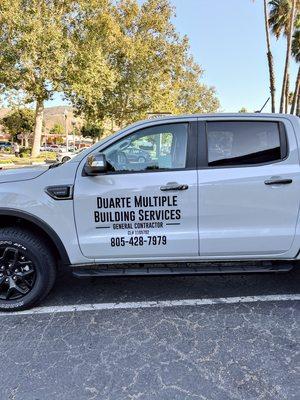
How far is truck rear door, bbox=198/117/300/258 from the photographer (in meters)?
3.49

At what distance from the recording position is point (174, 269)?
363cm

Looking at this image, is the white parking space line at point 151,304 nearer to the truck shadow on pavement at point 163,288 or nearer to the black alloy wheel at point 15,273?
the truck shadow on pavement at point 163,288

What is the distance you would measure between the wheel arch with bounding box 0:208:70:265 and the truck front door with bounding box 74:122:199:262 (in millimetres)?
199

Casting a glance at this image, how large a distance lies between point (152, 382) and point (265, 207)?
179cm

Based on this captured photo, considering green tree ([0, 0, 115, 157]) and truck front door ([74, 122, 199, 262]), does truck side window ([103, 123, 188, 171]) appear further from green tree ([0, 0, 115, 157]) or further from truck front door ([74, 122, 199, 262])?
green tree ([0, 0, 115, 157])

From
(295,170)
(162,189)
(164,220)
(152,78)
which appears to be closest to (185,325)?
(164,220)

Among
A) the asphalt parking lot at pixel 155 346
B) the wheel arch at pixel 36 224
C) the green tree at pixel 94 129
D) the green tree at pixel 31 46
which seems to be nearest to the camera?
the asphalt parking lot at pixel 155 346

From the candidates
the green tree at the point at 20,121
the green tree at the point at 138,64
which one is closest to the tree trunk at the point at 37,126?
the green tree at the point at 138,64

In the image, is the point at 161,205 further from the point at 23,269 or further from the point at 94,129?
the point at 94,129

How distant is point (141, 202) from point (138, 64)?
25371 millimetres

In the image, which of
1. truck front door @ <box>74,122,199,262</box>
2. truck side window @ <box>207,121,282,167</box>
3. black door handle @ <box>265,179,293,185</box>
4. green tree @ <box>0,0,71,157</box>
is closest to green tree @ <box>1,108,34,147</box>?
green tree @ <box>0,0,71,157</box>

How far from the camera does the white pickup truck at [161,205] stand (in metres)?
3.45

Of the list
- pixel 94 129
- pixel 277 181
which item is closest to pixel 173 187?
pixel 277 181

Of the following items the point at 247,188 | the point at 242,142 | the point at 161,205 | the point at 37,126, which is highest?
the point at 37,126
